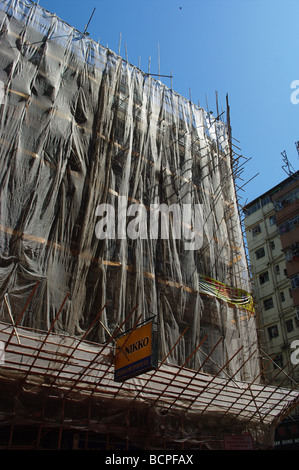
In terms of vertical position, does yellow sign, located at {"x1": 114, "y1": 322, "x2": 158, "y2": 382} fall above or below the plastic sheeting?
below

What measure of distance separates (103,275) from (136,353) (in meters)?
2.89

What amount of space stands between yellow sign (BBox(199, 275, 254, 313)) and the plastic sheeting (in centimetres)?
25

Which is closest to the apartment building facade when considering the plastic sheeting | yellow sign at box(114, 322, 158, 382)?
the plastic sheeting

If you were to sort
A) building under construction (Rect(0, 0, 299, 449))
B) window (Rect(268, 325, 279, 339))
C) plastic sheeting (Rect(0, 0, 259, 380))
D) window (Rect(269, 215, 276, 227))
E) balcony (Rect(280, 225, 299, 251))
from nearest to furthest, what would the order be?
building under construction (Rect(0, 0, 299, 449)), plastic sheeting (Rect(0, 0, 259, 380)), balcony (Rect(280, 225, 299, 251)), window (Rect(268, 325, 279, 339)), window (Rect(269, 215, 276, 227))

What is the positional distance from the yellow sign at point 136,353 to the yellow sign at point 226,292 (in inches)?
183

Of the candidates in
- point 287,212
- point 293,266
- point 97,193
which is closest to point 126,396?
point 97,193

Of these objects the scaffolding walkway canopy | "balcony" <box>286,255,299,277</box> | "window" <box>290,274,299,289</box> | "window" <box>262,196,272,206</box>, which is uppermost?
"window" <box>262,196,272,206</box>

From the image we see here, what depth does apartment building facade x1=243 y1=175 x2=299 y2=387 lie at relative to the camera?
2475 centimetres

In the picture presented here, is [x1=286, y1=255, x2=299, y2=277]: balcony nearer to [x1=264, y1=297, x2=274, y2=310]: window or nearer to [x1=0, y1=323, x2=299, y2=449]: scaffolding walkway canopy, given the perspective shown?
[x1=264, y1=297, x2=274, y2=310]: window

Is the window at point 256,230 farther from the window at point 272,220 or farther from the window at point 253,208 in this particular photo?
the window at point 253,208

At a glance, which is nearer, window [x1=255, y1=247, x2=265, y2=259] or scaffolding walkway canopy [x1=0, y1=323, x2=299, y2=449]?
scaffolding walkway canopy [x1=0, y1=323, x2=299, y2=449]

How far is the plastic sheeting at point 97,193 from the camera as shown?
9.86 metres

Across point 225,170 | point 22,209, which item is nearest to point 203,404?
point 22,209

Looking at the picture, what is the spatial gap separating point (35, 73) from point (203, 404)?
35.1ft
